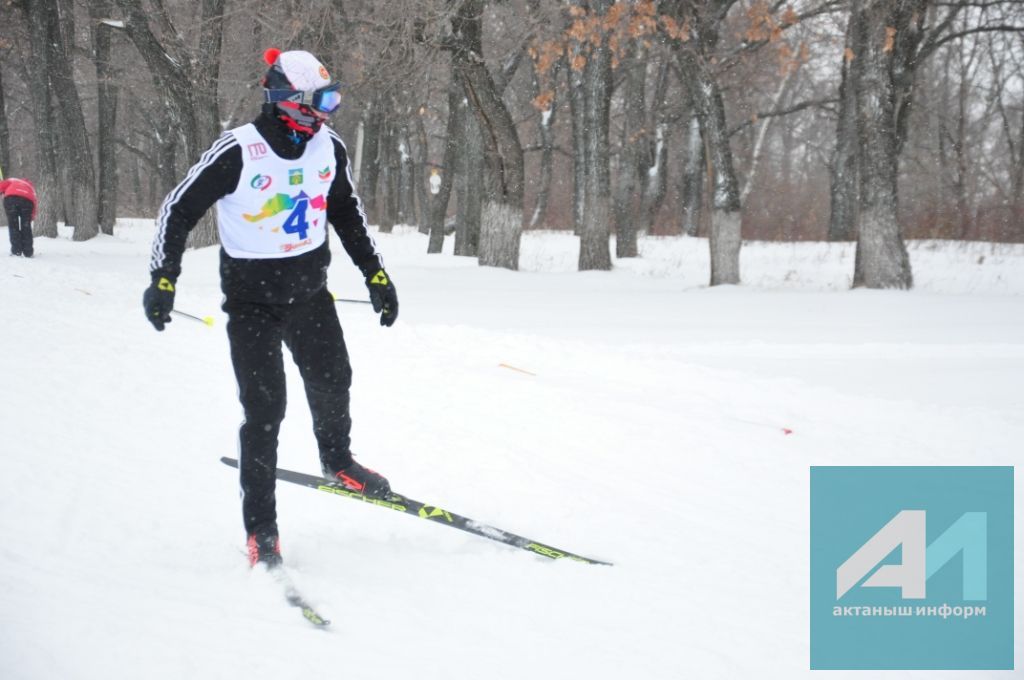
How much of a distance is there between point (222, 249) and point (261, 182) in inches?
14.6

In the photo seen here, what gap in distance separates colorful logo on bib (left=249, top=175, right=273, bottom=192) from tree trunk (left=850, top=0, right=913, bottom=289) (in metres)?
10.4

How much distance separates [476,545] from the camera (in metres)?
4.20

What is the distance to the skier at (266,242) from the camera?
364cm

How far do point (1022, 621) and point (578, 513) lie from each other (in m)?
2.05

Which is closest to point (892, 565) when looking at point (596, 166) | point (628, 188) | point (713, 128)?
point (713, 128)

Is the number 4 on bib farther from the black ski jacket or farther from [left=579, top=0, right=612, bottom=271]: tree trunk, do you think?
[left=579, top=0, right=612, bottom=271]: tree trunk

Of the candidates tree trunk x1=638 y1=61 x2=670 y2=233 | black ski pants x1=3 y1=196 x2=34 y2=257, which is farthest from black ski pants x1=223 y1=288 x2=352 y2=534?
tree trunk x1=638 y1=61 x2=670 y2=233

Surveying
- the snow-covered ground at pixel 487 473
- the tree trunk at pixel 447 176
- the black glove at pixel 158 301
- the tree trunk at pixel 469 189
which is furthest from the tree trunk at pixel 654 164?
the black glove at pixel 158 301

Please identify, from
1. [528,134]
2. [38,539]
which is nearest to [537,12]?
[38,539]

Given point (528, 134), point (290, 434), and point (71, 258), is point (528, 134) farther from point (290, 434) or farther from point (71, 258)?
point (290, 434)

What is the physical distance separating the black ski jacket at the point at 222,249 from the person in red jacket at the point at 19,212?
13615 millimetres

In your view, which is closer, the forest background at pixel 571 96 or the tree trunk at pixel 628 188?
the forest background at pixel 571 96

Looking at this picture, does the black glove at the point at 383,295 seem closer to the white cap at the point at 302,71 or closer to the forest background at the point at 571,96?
the white cap at the point at 302,71

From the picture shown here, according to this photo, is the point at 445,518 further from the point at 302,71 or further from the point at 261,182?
the point at 302,71
